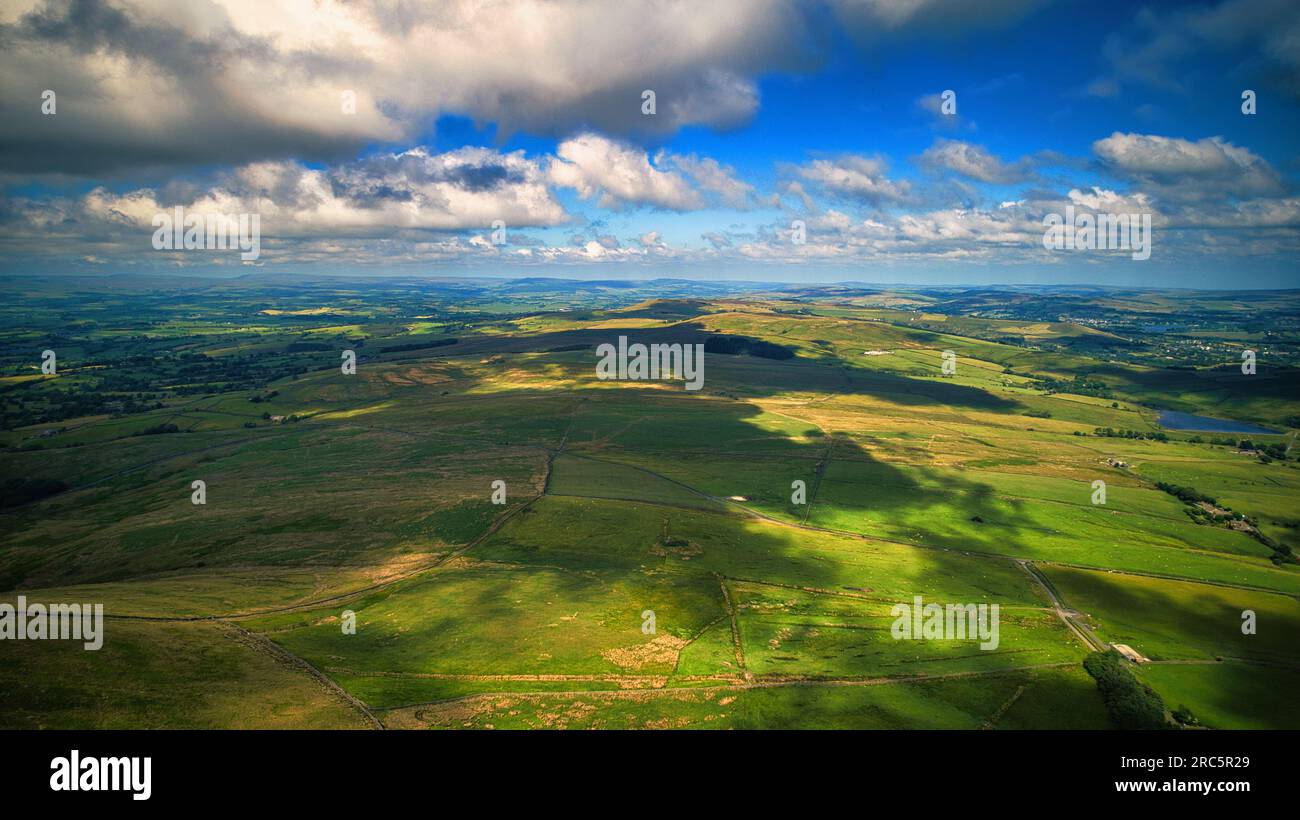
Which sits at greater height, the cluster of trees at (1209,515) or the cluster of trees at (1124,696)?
the cluster of trees at (1209,515)

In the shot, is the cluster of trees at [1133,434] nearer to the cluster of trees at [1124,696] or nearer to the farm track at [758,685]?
the cluster of trees at [1124,696]

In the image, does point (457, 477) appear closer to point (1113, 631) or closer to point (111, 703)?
point (111, 703)

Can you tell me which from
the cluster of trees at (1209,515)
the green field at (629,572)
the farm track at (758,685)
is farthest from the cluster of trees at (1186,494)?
the farm track at (758,685)

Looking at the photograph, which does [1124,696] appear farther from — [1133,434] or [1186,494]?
[1133,434]

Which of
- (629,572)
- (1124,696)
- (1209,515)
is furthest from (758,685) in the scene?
(1209,515)

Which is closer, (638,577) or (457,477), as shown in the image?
(638,577)

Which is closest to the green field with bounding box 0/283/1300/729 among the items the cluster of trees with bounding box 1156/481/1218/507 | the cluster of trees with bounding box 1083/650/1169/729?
the cluster of trees with bounding box 1083/650/1169/729

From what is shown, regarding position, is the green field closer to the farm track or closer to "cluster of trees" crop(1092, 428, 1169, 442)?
the farm track

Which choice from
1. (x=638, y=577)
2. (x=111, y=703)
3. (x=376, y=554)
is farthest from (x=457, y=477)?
(x=111, y=703)
